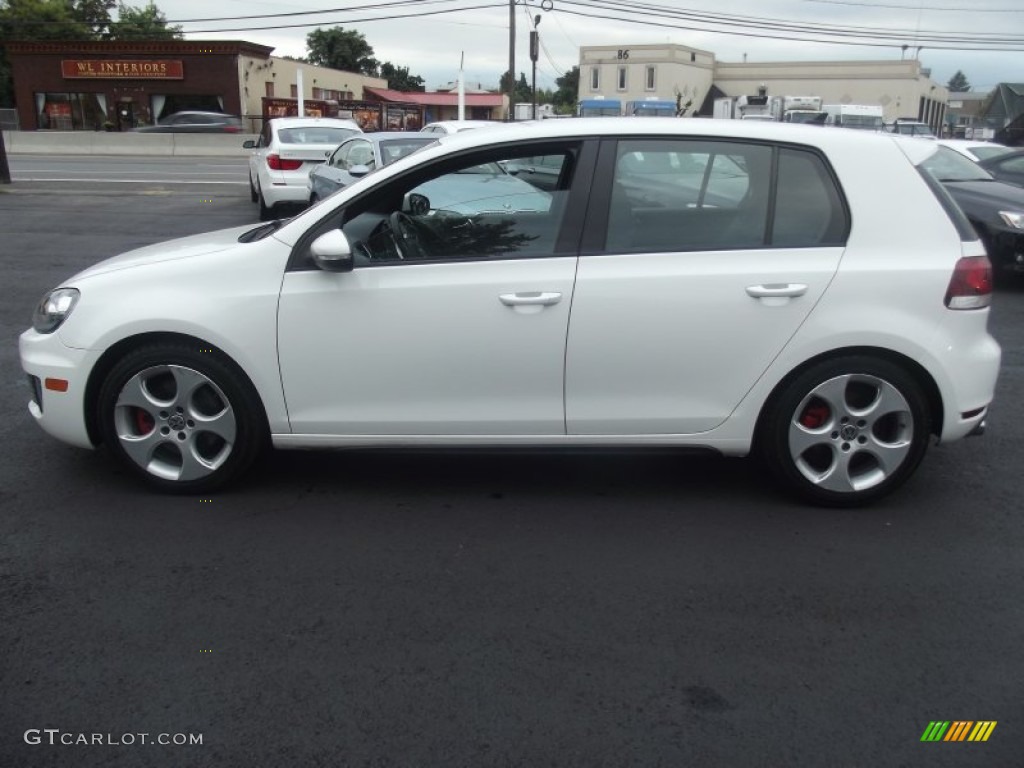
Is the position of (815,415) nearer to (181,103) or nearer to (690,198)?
(690,198)

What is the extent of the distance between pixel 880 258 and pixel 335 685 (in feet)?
9.38

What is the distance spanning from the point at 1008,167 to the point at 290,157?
1021 centimetres

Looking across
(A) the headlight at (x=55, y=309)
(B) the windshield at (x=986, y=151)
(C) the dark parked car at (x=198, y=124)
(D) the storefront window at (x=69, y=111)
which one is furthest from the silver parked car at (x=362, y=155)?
(D) the storefront window at (x=69, y=111)

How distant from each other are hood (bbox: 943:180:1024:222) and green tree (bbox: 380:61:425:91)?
9996 centimetres

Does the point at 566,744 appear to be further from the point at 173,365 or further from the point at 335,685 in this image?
the point at 173,365

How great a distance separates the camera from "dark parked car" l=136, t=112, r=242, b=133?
39.5m

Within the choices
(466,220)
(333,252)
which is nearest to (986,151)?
(466,220)

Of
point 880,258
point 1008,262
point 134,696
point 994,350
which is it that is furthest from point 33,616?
point 1008,262

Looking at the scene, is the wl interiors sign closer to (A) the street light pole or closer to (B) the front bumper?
(A) the street light pole

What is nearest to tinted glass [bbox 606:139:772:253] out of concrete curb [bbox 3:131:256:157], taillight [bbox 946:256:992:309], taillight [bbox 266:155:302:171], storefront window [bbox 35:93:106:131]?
taillight [bbox 946:256:992:309]

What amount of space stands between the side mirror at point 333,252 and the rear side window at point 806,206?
6.10 feet

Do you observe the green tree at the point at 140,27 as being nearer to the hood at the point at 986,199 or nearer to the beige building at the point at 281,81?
the beige building at the point at 281,81

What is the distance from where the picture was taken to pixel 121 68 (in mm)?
48938

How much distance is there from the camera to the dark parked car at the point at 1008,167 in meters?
12.9
